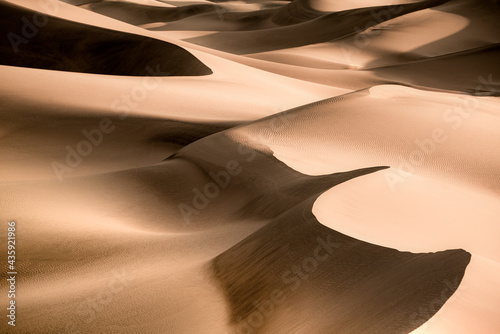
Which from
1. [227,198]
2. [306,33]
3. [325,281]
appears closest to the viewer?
[325,281]

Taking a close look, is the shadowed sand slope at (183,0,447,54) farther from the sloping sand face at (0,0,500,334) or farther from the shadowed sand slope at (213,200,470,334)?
the shadowed sand slope at (213,200,470,334)

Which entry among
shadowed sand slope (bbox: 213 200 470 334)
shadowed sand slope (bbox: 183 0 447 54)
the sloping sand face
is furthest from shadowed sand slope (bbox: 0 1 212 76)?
shadowed sand slope (bbox: 183 0 447 54)

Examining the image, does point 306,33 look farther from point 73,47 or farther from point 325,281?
point 325,281

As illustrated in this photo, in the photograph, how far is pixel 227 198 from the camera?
10.6 ft

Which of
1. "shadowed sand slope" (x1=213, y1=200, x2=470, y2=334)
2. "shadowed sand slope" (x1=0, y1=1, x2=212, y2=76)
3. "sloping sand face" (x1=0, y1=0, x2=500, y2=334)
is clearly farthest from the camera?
"shadowed sand slope" (x1=0, y1=1, x2=212, y2=76)

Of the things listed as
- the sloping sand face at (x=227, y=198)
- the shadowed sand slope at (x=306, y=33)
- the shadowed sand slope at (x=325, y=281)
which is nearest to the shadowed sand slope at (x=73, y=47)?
the sloping sand face at (x=227, y=198)

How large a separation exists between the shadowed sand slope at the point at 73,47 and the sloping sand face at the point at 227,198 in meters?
0.02

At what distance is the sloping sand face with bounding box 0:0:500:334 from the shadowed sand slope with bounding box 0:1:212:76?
0.02 m

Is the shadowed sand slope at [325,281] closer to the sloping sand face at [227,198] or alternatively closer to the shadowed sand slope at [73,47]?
the sloping sand face at [227,198]

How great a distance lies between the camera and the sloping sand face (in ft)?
6.17

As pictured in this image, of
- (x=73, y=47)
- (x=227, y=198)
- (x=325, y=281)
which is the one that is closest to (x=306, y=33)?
(x=73, y=47)

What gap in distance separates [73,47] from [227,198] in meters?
4.85

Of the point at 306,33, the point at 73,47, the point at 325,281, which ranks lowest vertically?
the point at 306,33

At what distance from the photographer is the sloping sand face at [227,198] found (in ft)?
6.17
